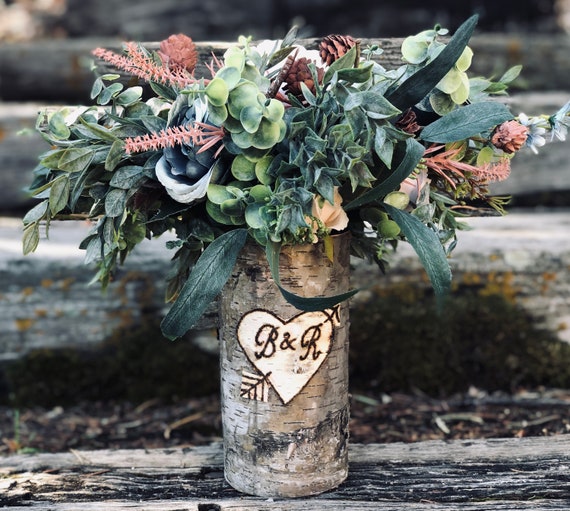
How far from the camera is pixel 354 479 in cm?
166

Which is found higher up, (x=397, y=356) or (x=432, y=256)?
(x=432, y=256)

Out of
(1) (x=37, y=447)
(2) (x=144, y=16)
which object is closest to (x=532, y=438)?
(1) (x=37, y=447)

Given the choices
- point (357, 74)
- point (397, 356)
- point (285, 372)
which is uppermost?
point (357, 74)

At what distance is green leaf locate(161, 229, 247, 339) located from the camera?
1.35 meters

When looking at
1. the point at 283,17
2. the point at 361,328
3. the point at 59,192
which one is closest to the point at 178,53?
the point at 59,192

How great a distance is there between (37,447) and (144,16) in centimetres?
211

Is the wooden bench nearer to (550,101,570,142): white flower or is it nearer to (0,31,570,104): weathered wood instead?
(550,101,570,142): white flower

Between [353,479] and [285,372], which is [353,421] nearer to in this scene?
[353,479]

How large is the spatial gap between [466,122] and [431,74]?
0.10 metres

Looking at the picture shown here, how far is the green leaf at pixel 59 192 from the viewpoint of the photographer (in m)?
1.42

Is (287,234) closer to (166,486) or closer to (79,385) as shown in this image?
(166,486)

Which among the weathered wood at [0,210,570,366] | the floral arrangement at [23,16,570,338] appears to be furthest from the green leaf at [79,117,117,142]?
the weathered wood at [0,210,570,366]

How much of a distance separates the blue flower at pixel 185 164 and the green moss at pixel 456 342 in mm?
964

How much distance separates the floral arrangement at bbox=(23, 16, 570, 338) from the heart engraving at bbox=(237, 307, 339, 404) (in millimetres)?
162
